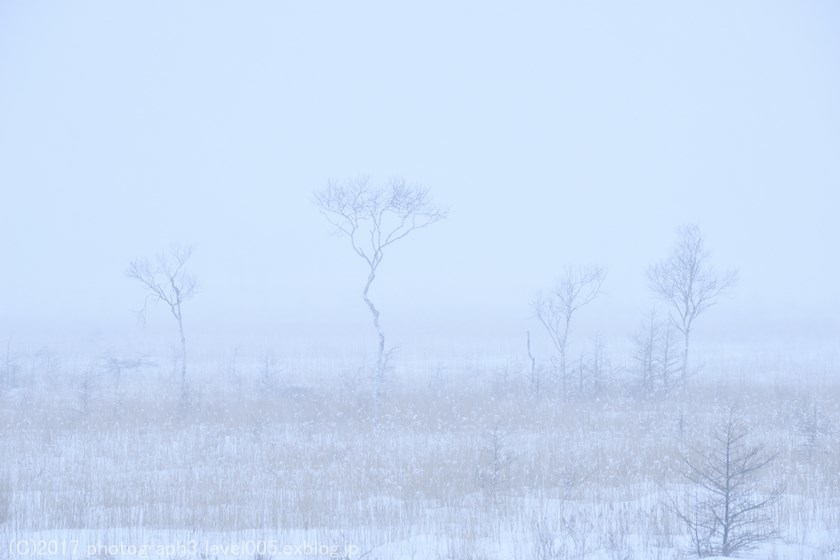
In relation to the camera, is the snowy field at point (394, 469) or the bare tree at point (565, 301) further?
the bare tree at point (565, 301)

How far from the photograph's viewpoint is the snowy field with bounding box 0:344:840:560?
920 cm

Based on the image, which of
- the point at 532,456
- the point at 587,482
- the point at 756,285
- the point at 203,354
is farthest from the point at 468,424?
the point at 756,285

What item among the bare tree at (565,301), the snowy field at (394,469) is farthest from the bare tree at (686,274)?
the snowy field at (394,469)

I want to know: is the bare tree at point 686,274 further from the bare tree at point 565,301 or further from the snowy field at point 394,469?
the snowy field at point 394,469

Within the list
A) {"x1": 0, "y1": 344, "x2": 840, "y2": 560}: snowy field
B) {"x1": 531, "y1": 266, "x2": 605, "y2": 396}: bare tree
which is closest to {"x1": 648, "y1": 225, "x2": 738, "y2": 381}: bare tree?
{"x1": 531, "y1": 266, "x2": 605, "y2": 396}: bare tree

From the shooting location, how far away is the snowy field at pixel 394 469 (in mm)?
9203

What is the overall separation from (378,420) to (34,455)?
8807 mm

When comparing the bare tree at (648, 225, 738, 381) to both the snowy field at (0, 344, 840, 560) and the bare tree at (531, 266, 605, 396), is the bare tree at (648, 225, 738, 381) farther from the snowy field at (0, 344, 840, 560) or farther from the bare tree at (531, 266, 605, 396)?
the snowy field at (0, 344, 840, 560)

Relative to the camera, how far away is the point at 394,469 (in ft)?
45.2

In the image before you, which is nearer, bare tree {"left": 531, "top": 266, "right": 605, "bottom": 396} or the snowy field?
the snowy field

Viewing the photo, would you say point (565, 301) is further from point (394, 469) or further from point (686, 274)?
point (394, 469)

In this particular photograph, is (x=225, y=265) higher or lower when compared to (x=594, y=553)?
higher

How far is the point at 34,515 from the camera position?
1034 cm

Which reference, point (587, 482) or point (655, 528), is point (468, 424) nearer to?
point (587, 482)
